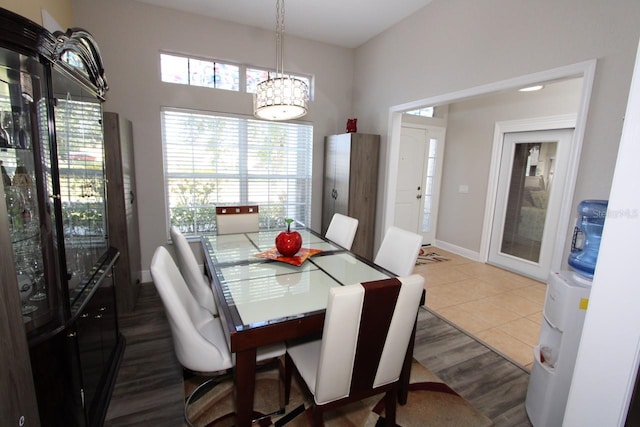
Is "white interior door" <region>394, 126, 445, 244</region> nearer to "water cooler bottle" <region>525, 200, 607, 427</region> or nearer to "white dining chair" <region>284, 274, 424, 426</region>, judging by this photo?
"water cooler bottle" <region>525, 200, 607, 427</region>

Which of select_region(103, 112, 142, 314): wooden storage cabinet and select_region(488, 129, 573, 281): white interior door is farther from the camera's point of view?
select_region(488, 129, 573, 281): white interior door

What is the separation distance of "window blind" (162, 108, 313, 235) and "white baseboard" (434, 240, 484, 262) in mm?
2596

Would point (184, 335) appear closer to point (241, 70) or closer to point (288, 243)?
point (288, 243)

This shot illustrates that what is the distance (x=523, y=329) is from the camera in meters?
2.72

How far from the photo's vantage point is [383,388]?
145 cm

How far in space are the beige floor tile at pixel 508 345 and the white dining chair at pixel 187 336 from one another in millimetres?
1867

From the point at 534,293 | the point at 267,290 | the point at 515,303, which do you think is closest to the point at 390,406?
the point at 267,290

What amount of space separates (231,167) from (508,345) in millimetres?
3573

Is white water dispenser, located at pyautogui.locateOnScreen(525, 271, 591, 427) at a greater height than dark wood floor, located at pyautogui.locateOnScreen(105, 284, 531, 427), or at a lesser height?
greater

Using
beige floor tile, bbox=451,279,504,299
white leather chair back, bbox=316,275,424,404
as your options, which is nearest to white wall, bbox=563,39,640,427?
white leather chair back, bbox=316,275,424,404

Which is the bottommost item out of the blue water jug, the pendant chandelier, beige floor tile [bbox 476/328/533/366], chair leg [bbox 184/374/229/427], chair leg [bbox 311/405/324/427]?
chair leg [bbox 184/374/229/427]

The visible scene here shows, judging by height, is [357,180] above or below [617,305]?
above

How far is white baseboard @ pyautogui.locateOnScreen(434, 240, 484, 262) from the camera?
15.3 feet

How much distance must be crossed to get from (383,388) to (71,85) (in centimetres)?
228
